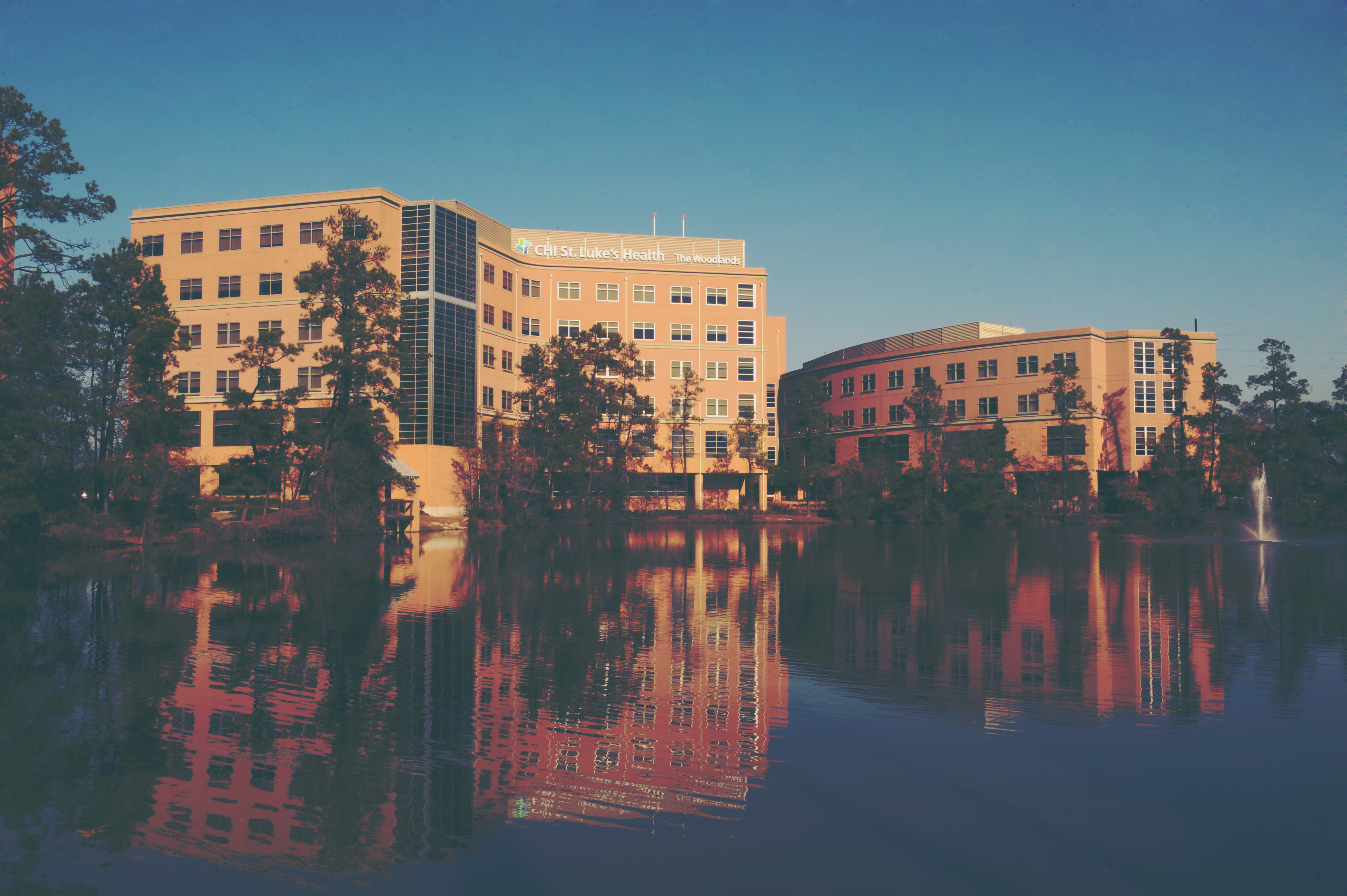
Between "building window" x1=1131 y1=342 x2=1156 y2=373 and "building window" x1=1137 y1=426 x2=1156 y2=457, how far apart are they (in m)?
5.88

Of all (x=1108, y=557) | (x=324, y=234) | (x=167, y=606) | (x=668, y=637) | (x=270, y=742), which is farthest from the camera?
(x=324, y=234)

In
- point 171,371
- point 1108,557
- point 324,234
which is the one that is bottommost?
→ point 1108,557

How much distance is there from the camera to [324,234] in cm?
6738

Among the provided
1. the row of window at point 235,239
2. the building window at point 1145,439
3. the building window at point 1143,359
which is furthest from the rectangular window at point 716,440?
the building window at point 1143,359

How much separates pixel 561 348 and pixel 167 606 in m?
56.9

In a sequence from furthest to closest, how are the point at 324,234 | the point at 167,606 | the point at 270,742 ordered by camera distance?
1. the point at 324,234
2. the point at 167,606
3. the point at 270,742

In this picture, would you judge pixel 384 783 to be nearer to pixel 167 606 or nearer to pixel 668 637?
pixel 668 637

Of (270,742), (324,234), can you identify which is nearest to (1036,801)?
(270,742)

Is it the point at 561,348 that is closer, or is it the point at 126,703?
the point at 126,703

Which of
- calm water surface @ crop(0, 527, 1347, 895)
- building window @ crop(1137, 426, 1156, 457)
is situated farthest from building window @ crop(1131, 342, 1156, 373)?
calm water surface @ crop(0, 527, 1347, 895)

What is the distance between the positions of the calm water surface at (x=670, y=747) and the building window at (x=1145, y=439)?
253 feet

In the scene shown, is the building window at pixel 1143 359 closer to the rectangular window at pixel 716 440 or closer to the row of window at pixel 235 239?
the rectangular window at pixel 716 440

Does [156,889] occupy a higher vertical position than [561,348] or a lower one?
lower

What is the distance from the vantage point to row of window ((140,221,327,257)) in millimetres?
70438
